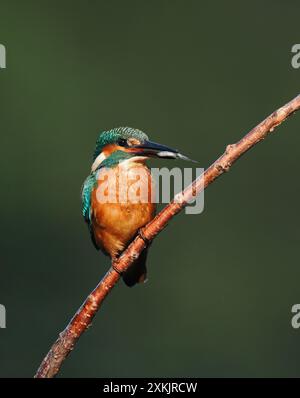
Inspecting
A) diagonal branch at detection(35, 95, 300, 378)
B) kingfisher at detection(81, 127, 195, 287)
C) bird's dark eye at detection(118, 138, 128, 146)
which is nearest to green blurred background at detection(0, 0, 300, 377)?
kingfisher at detection(81, 127, 195, 287)

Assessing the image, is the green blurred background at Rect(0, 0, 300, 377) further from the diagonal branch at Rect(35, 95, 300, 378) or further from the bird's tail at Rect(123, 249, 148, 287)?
the diagonal branch at Rect(35, 95, 300, 378)

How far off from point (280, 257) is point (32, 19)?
294 centimetres

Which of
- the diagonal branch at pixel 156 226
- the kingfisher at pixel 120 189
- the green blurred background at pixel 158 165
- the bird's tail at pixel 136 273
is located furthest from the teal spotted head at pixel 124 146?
the green blurred background at pixel 158 165

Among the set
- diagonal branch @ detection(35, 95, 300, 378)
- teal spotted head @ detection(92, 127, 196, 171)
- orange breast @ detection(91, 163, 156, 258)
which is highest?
teal spotted head @ detection(92, 127, 196, 171)

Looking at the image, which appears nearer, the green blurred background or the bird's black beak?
the bird's black beak

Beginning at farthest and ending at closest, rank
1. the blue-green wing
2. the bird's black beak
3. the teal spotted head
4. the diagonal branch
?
the blue-green wing
the teal spotted head
the bird's black beak
the diagonal branch

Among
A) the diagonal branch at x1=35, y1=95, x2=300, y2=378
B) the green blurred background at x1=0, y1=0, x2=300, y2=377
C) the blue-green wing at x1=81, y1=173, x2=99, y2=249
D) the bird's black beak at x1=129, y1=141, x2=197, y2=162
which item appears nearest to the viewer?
the diagonal branch at x1=35, y1=95, x2=300, y2=378

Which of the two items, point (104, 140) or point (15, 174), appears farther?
point (15, 174)

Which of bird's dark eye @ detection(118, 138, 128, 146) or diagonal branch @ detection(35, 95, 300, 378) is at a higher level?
bird's dark eye @ detection(118, 138, 128, 146)

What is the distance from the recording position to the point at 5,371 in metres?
4.46

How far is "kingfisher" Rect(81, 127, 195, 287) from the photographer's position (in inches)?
95.3
